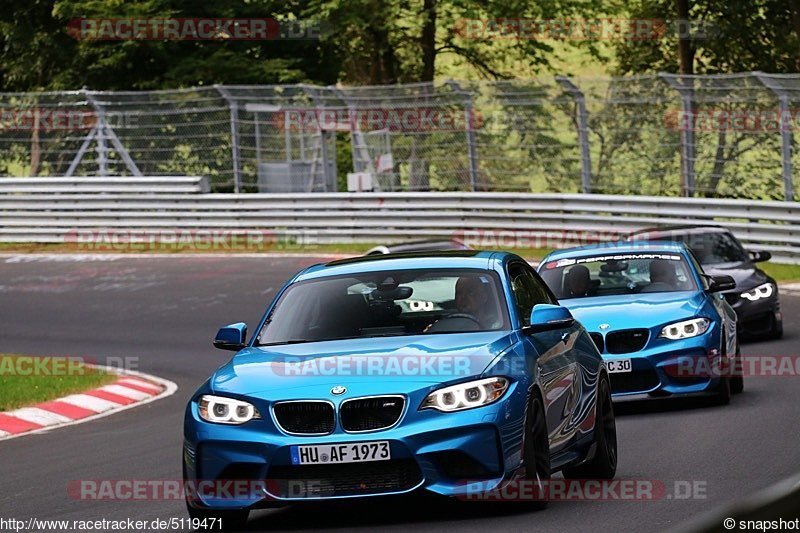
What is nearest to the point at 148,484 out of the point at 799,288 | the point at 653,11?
the point at 799,288

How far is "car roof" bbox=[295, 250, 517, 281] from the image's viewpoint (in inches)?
356

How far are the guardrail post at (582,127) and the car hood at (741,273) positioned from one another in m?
10.5

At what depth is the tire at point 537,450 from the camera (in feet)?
25.2

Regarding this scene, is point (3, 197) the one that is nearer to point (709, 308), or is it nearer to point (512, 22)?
point (512, 22)

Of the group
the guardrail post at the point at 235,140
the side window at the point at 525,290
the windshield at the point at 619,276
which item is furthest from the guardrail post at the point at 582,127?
the side window at the point at 525,290

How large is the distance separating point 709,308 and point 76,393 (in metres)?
6.16

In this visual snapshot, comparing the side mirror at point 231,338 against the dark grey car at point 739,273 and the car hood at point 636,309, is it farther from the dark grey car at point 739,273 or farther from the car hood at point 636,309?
the dark grey car at point 739,273

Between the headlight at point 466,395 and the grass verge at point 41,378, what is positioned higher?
the headlight at point 466,395

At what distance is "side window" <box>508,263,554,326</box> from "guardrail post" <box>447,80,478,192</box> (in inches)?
829

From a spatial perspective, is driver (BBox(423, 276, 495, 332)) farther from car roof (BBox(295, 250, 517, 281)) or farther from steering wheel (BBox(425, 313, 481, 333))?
car roof (BBox(295, 250, 517, 281))

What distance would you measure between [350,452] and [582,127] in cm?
2249

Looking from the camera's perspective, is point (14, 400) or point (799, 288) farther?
point (799, 288)

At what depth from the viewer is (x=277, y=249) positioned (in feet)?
102

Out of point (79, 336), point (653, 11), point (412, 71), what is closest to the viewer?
point (79, 336)
